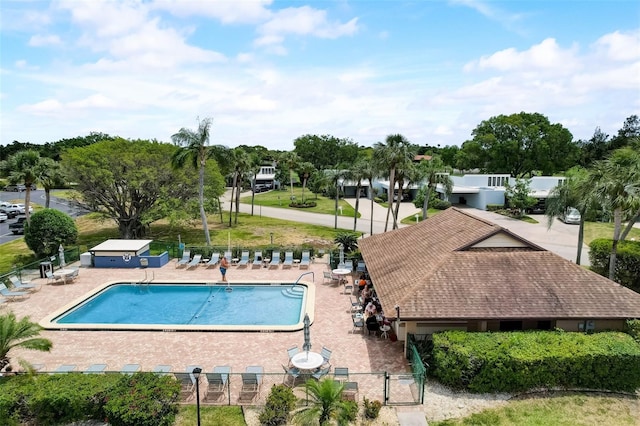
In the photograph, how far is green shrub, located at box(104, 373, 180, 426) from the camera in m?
11.8

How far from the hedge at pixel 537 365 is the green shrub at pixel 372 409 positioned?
2.82 metres

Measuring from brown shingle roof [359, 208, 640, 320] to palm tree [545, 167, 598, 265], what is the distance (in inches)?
281

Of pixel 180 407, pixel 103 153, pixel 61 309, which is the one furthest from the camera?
pixel 103 153

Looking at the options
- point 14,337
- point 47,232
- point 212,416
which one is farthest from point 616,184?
point 47,232

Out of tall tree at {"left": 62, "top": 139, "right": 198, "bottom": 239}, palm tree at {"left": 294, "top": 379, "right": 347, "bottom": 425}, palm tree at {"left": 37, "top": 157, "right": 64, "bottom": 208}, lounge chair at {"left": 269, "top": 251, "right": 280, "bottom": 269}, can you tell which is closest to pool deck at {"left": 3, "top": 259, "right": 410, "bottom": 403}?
palm tree at {"left": 294, "top": 379, "right": 347, "bottom": 425}

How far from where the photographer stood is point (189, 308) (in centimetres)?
2256

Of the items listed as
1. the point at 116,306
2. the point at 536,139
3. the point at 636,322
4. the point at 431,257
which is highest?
the point at 536,139

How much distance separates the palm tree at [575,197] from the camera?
23406 mm

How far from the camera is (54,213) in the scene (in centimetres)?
2998

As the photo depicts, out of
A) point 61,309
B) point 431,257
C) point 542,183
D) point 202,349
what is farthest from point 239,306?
point 542,183

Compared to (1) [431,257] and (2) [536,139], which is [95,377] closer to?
(1) [431,257]

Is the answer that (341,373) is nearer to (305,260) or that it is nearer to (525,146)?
(305,260)

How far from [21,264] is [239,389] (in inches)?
934

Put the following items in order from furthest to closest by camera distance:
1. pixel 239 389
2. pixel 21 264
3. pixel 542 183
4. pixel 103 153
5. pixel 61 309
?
pixel 542 183, pixel 103 153, pixel 21 264, pixel 61 309, pixel 239 389
